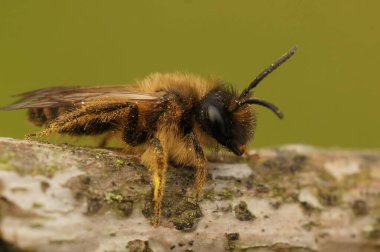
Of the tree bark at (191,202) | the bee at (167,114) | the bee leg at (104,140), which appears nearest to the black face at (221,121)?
the bee at (167,114)

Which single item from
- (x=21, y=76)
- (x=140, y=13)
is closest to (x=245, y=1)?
(x=140, y=13)

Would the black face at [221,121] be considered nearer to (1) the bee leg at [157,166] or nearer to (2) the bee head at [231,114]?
(2) the bee head at [231,114]

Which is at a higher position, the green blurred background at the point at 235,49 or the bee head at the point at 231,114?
the green blurred background at the point at 235,49

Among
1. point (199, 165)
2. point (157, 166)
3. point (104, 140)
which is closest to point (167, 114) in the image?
point (199, 165)

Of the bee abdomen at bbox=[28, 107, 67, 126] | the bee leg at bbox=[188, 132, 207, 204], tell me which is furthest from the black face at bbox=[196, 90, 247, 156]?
the bee abdomen at bbox=[28, 107, 67, 126]

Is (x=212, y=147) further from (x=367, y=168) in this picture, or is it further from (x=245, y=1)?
(x=245, y=1)

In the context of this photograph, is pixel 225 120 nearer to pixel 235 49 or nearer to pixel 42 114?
pixel 42 114

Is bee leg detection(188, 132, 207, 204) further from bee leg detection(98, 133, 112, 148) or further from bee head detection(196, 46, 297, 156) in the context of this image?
bee leg detection(98, 133, 112, 148)
